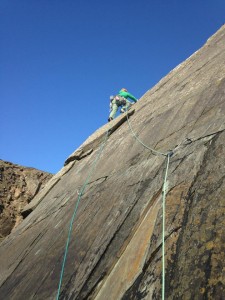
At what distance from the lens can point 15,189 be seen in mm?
11375

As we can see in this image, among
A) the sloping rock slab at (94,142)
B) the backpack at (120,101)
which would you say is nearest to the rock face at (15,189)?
the sloping rock slab at (94,142)

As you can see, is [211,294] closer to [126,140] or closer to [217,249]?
[217,249]

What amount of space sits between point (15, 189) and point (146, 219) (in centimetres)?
939

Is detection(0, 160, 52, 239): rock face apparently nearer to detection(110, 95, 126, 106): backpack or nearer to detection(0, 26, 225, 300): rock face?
detection(110, 95, 126, 106): backpack

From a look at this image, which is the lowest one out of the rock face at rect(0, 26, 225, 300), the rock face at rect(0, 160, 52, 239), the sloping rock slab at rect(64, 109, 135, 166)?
the rock face at rect(0, 26, 225, 300)

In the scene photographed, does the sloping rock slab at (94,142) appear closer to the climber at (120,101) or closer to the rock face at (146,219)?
the rock face at (146,219)

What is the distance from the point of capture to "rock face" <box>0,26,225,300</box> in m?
2.06

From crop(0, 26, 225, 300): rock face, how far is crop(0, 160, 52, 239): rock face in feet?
14.2

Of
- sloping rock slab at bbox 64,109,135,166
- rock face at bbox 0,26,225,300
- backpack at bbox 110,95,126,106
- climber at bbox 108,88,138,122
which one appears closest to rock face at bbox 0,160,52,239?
sloping rock slab at bbox 64,109,135,166

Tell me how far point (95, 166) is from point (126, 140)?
797 mm

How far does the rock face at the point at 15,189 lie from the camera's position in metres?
10.2

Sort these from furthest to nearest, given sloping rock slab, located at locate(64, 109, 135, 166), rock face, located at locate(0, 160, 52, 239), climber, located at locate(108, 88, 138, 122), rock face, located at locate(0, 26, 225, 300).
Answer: climber, located at locate(108, 88, 138, 122), rock face, located at locate(0, 160, 52, 239), sloping rock slab, located at locate(64, 109, 135, 166), rock face, located at locate(0, 26, 225, 300)

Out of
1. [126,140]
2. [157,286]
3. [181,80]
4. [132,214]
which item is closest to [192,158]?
[132,214]

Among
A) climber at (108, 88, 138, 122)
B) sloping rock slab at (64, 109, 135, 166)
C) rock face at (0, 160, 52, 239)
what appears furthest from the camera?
climber at (108, 88, 138, 122)
